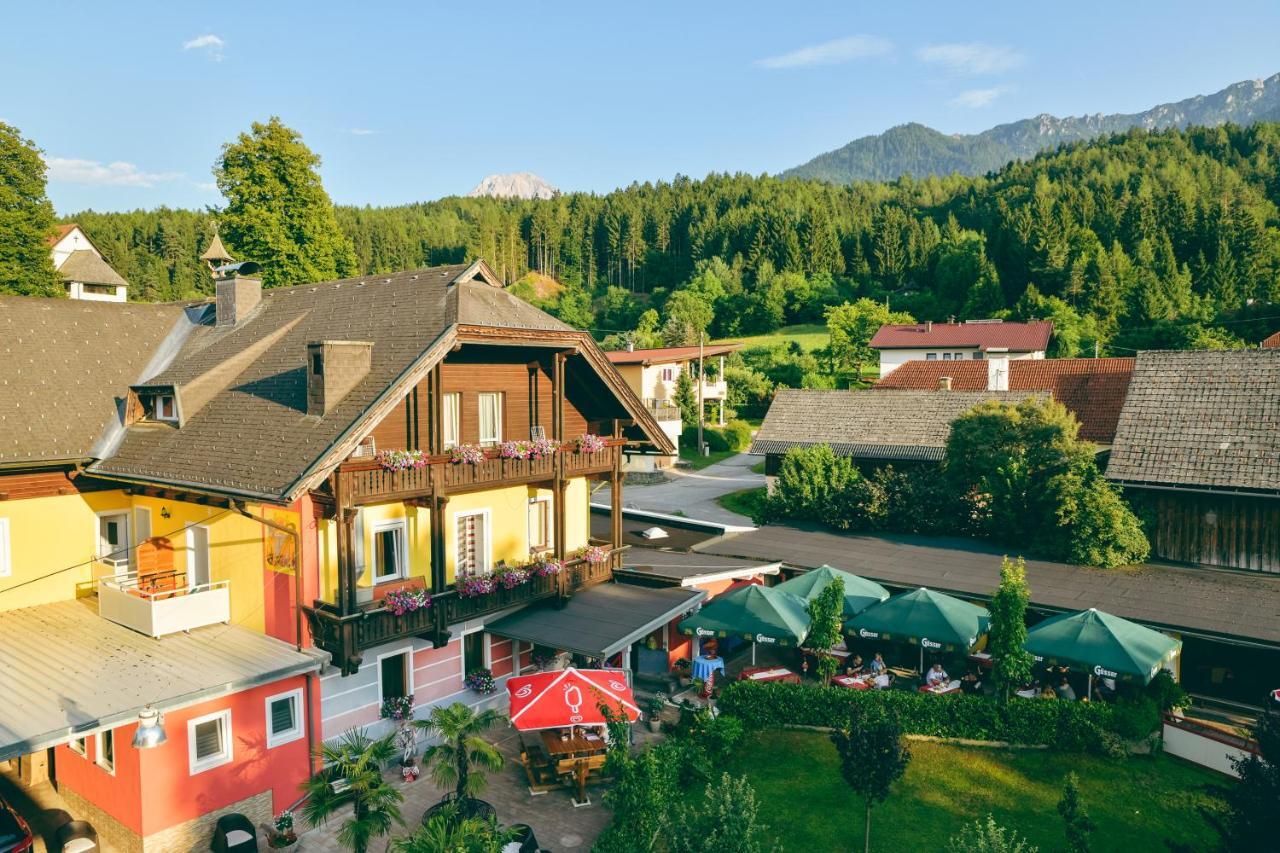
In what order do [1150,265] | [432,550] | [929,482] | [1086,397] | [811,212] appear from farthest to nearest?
[811,212] < [1150,265] < [1086,397] < [929,482] < [432,550]

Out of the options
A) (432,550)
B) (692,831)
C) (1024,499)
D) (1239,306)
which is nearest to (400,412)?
(432,550)

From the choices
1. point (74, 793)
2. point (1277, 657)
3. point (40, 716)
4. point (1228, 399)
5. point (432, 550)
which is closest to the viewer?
point (40, 716)

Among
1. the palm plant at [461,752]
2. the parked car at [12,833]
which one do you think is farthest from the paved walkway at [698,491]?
the parked car at [12,833]

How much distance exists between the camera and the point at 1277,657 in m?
18.6

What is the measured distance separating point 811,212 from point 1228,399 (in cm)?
10728

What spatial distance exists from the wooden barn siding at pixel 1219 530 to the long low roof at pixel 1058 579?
662 mm

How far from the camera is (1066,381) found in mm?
45406

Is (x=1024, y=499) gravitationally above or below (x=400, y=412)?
below

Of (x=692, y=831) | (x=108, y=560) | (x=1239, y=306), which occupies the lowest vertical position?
(x=692, y=831)

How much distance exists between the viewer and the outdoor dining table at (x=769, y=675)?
19500 millimetres

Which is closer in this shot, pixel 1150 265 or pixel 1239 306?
pixel 1239 306

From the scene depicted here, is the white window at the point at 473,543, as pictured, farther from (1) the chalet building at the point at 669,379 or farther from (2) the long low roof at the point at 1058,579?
(1) the chalet building at the point at 669,379

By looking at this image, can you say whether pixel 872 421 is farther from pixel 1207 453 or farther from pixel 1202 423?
pixel 1207 453

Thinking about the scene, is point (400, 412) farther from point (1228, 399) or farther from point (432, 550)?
point (1228, 399)
